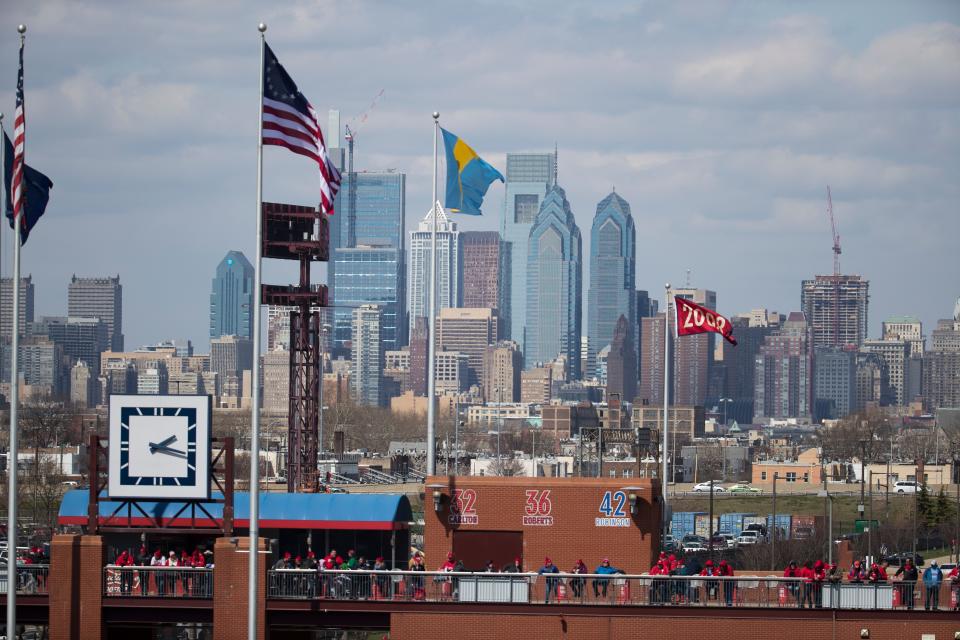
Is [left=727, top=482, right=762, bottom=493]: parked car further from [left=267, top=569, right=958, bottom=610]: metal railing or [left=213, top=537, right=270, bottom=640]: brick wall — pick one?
[left=213, top=537, right=270, bottom=640]: brick wall

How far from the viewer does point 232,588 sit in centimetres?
4891

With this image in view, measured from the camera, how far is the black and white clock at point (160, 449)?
1960 inches

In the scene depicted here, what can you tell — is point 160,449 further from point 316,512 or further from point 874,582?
point 874,582

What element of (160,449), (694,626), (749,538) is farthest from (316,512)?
(749,538)

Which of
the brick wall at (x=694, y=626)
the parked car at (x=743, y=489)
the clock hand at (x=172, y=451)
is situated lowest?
the parked car at (x=743, y=489)

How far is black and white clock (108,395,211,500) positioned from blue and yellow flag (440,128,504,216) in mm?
10627

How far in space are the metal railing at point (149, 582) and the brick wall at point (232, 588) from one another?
42.2 inches

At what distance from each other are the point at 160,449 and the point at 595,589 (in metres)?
12.1

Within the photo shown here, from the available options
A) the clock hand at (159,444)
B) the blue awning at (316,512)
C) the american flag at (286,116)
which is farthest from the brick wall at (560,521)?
the american flag at (286,116)

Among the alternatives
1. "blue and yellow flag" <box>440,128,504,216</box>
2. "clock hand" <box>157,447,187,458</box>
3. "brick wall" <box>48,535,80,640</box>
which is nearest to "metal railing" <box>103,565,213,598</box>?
"brick wall" <box>48,535,80,640</box>

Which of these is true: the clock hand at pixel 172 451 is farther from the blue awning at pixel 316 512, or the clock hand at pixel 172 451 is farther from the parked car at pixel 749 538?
the parked car at pixel 749 538

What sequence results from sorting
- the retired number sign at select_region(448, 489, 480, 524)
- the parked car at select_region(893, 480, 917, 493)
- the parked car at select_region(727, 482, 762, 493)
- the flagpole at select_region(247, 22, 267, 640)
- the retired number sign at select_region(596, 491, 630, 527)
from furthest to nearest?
the parked car at select_region(727, 482, 762, 493), the parked car at select_region(893, 480, 917, 493), the retired number sign at select_region(448, 489, 480, 524), the retired number sign at select_region(596, 491, 630, 527), the flagpole at select_region(247, 22, 267, 640)

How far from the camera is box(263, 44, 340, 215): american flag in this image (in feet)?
145

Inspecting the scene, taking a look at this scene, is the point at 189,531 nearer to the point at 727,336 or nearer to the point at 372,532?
the point at 372,532
